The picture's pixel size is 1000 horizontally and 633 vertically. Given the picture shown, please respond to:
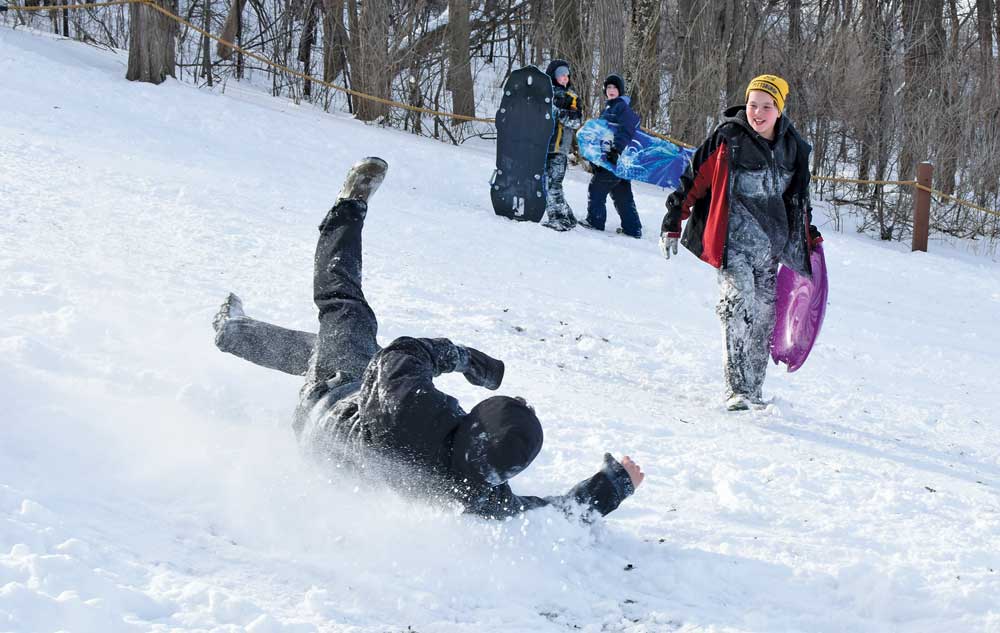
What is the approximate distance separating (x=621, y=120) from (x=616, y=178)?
1.80 ft

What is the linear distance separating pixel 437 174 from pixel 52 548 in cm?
902

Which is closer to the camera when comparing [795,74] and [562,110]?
[562,110]

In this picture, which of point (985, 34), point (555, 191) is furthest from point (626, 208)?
point (985, 34)

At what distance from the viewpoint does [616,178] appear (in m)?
10.1

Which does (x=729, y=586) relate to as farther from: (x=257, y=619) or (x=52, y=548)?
(x=52, y=548)

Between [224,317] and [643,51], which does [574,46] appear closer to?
[643,51]

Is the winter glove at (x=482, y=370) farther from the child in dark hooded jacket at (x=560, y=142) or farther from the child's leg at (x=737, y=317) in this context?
the child in dark hooded jacket at (x=560, y=142)

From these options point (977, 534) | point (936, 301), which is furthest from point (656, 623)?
point (936, 301)

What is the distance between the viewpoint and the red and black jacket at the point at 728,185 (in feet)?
16.2

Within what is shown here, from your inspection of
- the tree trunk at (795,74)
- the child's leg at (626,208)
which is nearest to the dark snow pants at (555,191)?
the child's leg at (626,208)

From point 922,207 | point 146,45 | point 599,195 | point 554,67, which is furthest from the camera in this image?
point 146,45

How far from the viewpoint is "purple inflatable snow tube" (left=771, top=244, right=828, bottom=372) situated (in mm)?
5215

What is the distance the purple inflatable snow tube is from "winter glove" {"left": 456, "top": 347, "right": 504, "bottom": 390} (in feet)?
6.82

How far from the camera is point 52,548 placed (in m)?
2.71
